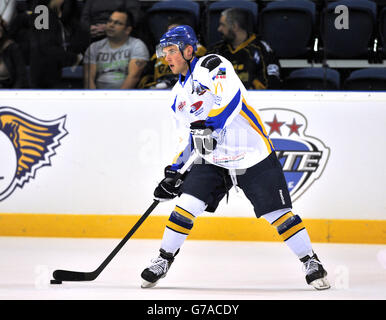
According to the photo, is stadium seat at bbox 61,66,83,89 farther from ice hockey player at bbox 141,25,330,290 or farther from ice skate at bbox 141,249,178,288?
ice skate at bbox 141,249,178,288

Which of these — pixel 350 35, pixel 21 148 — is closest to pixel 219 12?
pixel 350 35

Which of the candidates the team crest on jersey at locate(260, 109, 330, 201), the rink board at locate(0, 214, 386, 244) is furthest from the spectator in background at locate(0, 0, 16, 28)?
A: the team crest on jersey at locate(260, 109, 330, 201)

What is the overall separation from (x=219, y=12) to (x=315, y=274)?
238 centimetres

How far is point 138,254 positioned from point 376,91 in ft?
5.81

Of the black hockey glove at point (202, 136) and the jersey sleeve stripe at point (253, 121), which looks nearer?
the black hockey glove at point (202, 136)

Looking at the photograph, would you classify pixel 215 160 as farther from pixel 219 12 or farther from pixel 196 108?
pixel 219 12

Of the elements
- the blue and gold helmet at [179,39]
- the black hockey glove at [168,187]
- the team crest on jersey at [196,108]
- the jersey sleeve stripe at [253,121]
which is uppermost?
the blue and gold helmet at [179,39]

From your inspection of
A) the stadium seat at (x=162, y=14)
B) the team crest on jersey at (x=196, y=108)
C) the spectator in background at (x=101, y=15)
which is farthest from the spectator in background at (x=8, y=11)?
the team crest on jersey at (x=196, y=108)

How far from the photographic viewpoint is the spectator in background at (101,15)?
18.9 feet

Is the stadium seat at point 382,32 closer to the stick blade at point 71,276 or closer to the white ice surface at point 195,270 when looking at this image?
the white ice surface at point 195,270

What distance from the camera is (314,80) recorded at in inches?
221

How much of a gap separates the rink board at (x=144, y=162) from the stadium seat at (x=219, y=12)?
44 centimetres

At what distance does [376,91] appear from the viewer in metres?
5.52
